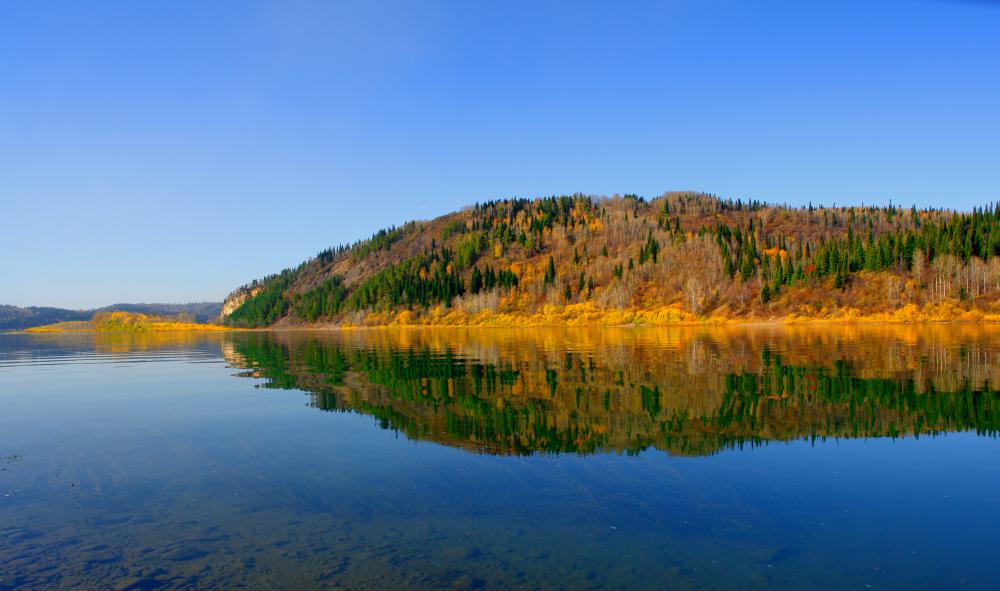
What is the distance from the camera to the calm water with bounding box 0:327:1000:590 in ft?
28.7

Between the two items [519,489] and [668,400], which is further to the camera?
[668,400]

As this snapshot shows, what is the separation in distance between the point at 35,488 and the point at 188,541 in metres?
6.09

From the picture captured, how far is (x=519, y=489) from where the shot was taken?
496 inches

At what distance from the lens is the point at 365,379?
3438 cm

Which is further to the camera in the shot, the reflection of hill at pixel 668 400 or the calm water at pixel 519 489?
the reflection of hill at pixel 668 400

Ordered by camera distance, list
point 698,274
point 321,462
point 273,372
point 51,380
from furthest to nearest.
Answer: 1. point 698,274
2. point 273,372
3. point 51,380
4. point 321,462

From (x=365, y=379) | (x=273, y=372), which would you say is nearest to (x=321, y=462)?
Result: (x=365, y=379)

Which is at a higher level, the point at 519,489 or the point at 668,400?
the point at 668,400

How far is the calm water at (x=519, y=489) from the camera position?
344 inches

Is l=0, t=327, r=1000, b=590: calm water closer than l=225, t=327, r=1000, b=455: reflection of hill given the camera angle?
Yes

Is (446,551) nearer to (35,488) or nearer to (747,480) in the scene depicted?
(747,480)

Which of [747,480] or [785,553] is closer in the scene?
[785,553]

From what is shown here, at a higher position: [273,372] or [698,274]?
[698,274]

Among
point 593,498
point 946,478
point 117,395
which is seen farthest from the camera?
point 117,395
